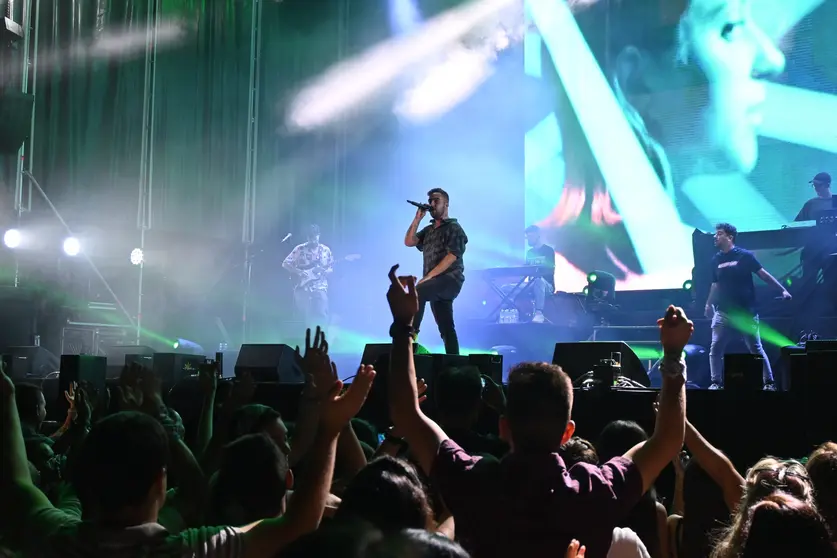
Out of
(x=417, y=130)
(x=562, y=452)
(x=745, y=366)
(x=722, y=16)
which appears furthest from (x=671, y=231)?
(x=562, y=452)

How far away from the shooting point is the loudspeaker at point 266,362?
6.27 meters

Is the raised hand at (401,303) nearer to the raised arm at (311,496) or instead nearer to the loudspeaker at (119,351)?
the raised arm at (311,496)

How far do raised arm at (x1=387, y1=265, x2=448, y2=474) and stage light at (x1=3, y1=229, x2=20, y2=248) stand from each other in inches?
377

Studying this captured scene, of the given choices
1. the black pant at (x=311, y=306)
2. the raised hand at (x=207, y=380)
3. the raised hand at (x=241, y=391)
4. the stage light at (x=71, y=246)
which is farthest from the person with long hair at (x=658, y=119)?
the raised hand at (x=207, y=380)

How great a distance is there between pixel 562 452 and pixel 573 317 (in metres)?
8.41

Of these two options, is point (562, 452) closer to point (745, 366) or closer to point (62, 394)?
point (745, 366)

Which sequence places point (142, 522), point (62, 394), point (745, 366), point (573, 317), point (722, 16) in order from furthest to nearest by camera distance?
point (722, 16)
point (573, 317)
point (62, 394)
point (745, 366)
point (142, 522)

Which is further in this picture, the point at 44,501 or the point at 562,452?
the point at 562,452

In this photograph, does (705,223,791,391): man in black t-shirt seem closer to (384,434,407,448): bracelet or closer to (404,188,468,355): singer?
(404,188,468,355): singer

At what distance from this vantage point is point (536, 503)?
1.67 m

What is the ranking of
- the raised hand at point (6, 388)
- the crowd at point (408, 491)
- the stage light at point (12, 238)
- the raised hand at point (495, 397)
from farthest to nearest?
1. the stage light at point (12, 238)
2. the raised hand at point (495, 397)
3. the raised hand at point (6, 388)
4. the crowd at point (408, 491)

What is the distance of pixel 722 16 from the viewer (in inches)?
461

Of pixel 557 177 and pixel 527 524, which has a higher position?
pixel 557 177

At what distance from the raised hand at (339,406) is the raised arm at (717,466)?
1191 mm
